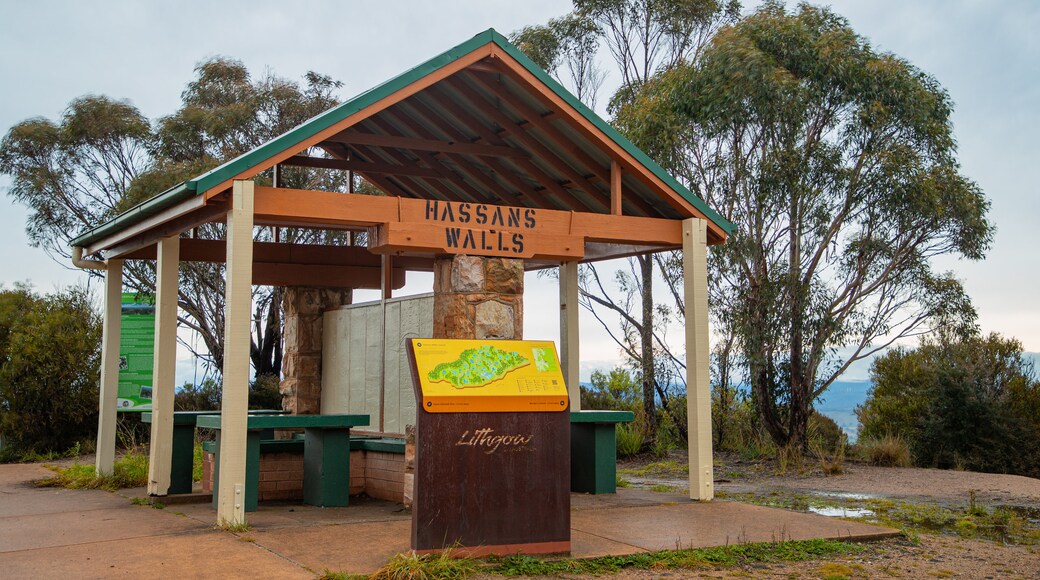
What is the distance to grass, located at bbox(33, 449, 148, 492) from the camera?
11.7 m

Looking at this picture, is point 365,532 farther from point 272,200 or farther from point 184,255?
point 184,255

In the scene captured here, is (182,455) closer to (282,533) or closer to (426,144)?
(282,533)

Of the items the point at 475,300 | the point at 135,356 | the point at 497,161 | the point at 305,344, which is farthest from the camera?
the point at 135,356

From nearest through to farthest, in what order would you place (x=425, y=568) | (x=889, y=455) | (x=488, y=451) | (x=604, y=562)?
(x=425, y=568) < (x=488, y=451) < (x=604, y=562) < (x=889, y=455)

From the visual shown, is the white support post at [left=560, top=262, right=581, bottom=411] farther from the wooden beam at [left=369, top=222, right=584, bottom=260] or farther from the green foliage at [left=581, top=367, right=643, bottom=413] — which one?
the green foliage at [left=581, top=367, right=643, bottom=413]

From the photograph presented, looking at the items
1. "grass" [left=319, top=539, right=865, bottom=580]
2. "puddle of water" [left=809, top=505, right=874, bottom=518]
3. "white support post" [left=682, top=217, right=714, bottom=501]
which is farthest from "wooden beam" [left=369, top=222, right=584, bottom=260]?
"puddle of water" [left=809, top=505, right=874, bottom=518]

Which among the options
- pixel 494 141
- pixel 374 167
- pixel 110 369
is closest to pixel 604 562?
pixel 494 141

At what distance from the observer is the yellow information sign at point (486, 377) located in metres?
6.75

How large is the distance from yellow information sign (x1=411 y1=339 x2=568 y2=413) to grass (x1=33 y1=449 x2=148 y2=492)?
20.8ft

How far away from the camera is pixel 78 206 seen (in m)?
26.1

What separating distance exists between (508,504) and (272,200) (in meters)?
3.60

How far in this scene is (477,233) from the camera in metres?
9.41

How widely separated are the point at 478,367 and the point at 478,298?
2370 millimetres

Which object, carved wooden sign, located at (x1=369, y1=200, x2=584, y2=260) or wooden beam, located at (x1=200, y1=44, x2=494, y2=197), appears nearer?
wooden beam, located at (x1=200, y1=44, x2=494, y2=197)
